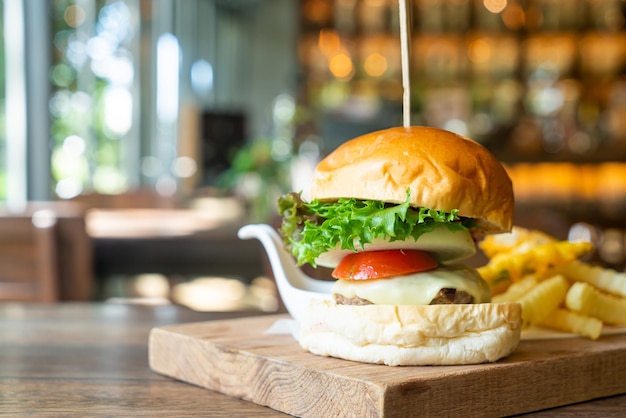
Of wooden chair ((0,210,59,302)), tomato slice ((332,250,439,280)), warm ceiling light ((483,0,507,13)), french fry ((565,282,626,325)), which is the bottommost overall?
wooden chair ((0,210,59,302))

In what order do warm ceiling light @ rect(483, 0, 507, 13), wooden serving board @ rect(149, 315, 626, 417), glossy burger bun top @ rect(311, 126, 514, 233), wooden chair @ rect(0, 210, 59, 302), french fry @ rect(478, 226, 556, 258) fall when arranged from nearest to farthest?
wooden serving board @ rect(149, 315, 626, 417) < glossy burger bun top @ rect(311, 126, 514, 233) < french fry @ rect(478, 226, 556, 258) < wooden chair @ rect(0, 210, 59, 302) < warm ceiling light @ rect(483, 0, 507, 13)

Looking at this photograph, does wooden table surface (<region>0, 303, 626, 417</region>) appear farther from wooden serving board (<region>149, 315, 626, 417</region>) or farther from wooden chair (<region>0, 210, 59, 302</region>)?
wooden chair (<region>0, 210, 59, 302</region>)

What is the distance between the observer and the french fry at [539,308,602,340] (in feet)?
4.09

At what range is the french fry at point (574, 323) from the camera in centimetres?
125

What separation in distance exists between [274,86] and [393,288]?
11.0 meters

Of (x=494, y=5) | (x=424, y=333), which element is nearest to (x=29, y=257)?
(x=424, y=333)

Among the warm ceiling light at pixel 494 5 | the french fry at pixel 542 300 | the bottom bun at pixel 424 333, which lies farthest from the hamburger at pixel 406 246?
the warm ceiling light at pixel 494 5

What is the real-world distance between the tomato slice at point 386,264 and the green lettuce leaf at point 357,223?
4 centimetres

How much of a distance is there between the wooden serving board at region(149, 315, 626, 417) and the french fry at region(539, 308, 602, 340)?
2 centimetres

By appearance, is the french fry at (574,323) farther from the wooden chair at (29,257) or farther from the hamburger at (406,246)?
the wooden chair at (29,257)

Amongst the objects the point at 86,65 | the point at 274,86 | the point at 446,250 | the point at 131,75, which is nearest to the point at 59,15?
the point at 86,65

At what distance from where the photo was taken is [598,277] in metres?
1.34

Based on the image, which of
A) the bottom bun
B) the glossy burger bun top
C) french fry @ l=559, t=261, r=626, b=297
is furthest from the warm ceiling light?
the bottom bun

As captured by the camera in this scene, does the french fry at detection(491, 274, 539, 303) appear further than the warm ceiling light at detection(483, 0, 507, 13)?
No
